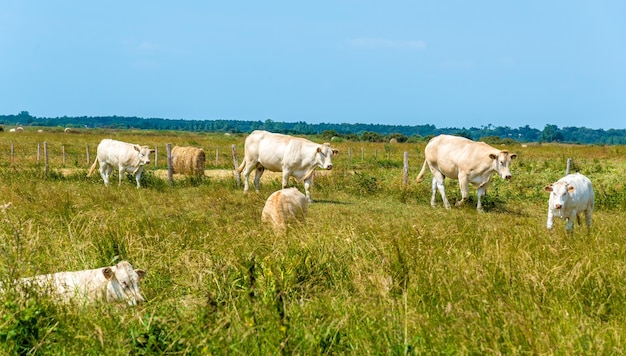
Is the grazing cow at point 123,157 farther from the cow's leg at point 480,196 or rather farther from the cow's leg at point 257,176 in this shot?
the cow's leg at point 480,196

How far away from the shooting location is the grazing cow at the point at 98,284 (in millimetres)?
5730

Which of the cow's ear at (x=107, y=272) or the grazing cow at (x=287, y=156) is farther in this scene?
the grazing cow at (x=287, y=156)

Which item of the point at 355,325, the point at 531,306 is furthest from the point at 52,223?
the point at 531,306

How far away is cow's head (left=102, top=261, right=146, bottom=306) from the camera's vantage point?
592cm

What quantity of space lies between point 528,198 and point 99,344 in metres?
15.1

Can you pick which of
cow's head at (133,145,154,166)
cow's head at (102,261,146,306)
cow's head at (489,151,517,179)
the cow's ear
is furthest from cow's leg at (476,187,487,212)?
the cow's ear

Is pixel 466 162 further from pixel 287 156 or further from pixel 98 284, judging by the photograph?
pixel 98 284

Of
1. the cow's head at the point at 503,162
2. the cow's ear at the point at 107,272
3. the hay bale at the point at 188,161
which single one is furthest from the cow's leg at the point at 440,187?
the cow's ear at the point at 107,272

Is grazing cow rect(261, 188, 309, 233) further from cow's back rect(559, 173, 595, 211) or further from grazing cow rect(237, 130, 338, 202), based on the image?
grazing cow rect(237, 130, 338, 202)

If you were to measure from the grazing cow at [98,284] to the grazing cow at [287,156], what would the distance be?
1034 cm

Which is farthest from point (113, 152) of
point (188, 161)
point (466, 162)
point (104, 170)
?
point (466, 162)

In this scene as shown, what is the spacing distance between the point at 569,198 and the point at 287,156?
807 cm

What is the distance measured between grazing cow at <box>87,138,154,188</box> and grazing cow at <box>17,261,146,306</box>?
1368cm

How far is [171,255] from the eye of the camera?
737cm
